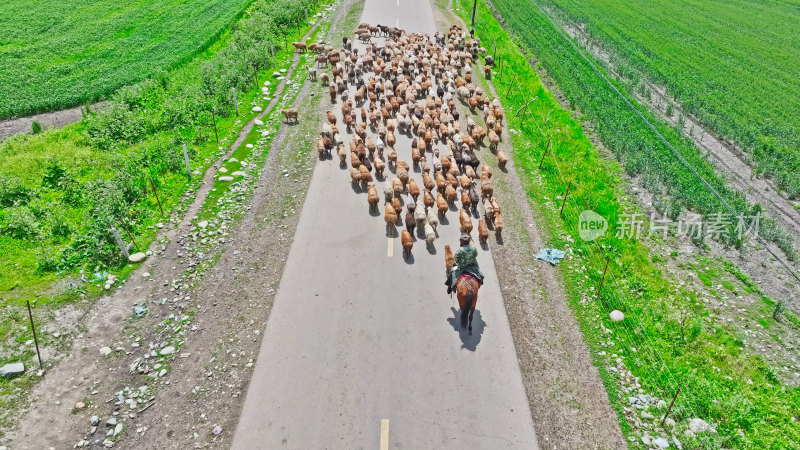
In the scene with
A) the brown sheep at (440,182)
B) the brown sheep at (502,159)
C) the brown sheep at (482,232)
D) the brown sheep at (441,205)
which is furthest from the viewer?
the brown sheep at (502,159)

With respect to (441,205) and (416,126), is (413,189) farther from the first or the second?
(416,126)

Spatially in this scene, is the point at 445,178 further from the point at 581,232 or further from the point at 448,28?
the point at 448,28

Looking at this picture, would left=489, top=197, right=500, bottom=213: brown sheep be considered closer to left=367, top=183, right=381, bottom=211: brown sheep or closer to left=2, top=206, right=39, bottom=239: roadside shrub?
left=367, top=183, right=381, bottom=211: brown sheep

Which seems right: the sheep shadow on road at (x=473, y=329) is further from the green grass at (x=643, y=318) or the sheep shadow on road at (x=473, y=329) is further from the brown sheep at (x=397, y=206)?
the brown sheep at (x=397, y=206)

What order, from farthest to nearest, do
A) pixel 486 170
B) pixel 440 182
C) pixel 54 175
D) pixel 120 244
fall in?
1. pixel 486 170
2. pixel 440 182
3. pixel 54 175
4. pixel 120 244

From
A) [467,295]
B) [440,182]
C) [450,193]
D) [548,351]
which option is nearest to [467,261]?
[467,295]

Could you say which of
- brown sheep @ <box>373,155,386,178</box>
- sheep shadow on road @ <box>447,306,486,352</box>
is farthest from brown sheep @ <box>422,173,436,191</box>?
sheep shadow on road @ <box>447,306,486,352</box>

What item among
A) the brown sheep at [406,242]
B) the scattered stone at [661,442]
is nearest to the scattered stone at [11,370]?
the brown sheep at [406,242]
